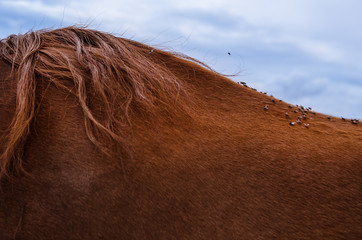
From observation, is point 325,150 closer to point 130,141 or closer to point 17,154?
point 130,141

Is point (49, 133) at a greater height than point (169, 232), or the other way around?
point (49, 133)

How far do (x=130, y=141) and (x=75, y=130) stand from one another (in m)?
0.21

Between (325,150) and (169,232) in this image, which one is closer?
(169,232)

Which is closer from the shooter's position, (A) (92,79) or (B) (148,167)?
(B) (148,167)

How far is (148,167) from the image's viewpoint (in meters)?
1.09

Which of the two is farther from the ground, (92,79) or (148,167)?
(92,79)

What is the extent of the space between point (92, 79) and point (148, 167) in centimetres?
43

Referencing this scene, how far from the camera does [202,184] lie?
1093 millimetres

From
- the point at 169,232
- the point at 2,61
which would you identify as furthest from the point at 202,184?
the point at 2,61

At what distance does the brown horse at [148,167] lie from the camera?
3.50 ft

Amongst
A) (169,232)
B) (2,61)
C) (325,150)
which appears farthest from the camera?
(2,61)

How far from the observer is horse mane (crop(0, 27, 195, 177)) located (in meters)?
1.12

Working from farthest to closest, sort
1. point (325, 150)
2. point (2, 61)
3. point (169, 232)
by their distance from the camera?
point (2, 61) → point (325, 150) → point (169, 232)

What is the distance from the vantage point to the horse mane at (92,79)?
1.12m
